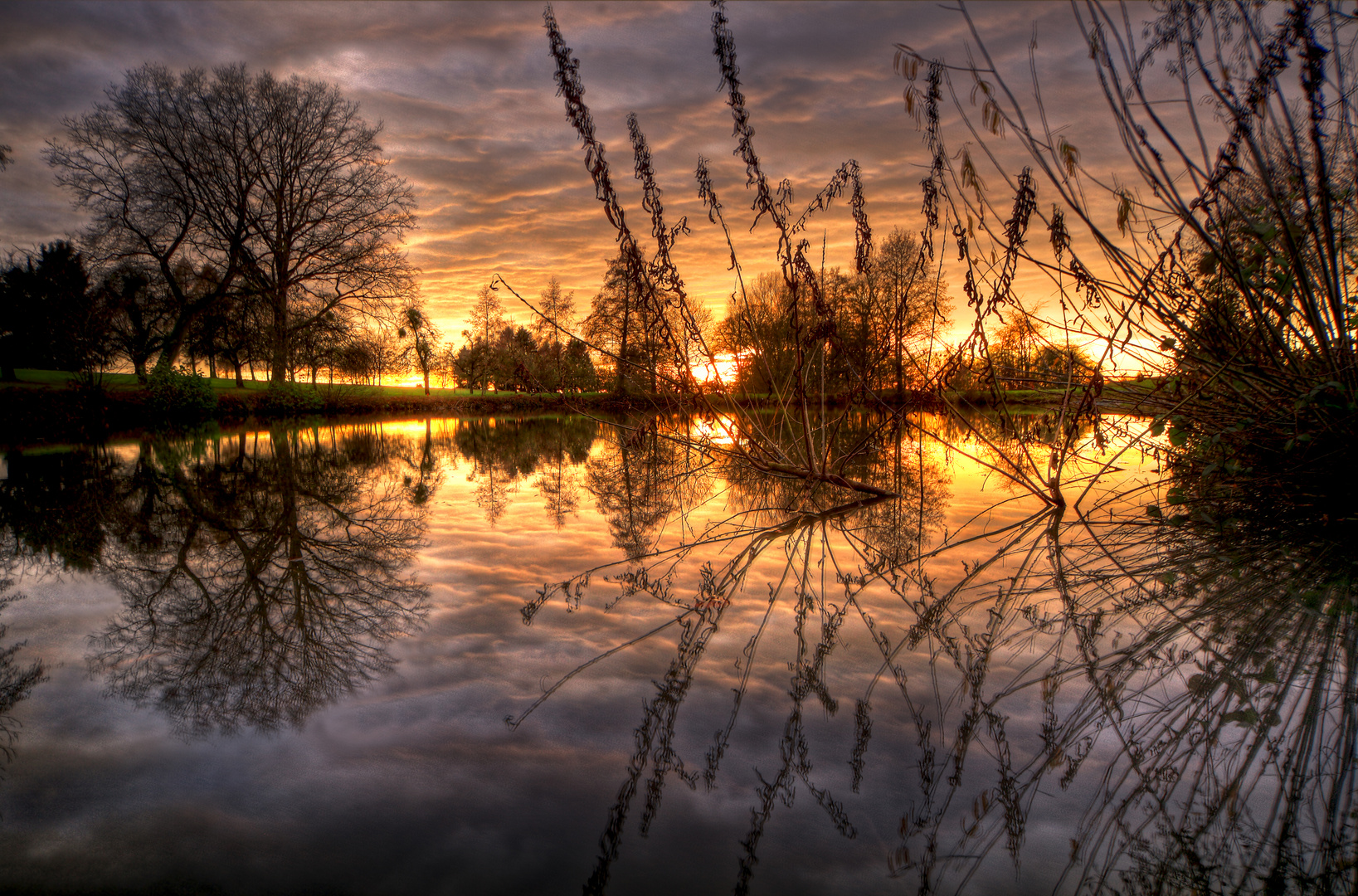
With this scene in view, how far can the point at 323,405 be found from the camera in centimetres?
2258

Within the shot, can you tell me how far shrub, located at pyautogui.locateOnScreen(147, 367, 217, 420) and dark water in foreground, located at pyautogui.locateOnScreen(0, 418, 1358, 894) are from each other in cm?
1874

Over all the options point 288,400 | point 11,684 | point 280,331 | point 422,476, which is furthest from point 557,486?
point 288,400

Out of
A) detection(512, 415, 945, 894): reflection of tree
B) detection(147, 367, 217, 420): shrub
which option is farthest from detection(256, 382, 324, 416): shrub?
detection(512, 415, 945, 894): reflection of tree

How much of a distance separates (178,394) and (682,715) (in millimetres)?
22050

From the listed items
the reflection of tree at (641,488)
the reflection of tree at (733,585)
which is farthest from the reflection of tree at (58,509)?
the reflection of tree at (733,585)

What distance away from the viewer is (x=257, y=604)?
2129mm

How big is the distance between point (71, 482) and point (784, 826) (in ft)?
22.6

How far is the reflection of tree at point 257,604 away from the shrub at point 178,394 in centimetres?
1724

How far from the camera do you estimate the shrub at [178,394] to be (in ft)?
58.7

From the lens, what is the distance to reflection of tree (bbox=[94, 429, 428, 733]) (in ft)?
4.99

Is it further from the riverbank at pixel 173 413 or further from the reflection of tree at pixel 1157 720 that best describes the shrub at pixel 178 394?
the reflection of tree at pixel 1157 720

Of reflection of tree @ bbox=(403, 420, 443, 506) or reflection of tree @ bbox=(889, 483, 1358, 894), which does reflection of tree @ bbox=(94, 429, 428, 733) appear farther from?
reflection of tree @ bbox=(889, 483, 1358, 894)

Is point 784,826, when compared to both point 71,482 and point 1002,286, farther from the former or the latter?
point 71,482

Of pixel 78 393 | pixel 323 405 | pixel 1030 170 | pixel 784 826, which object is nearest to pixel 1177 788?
pixel 784 826
